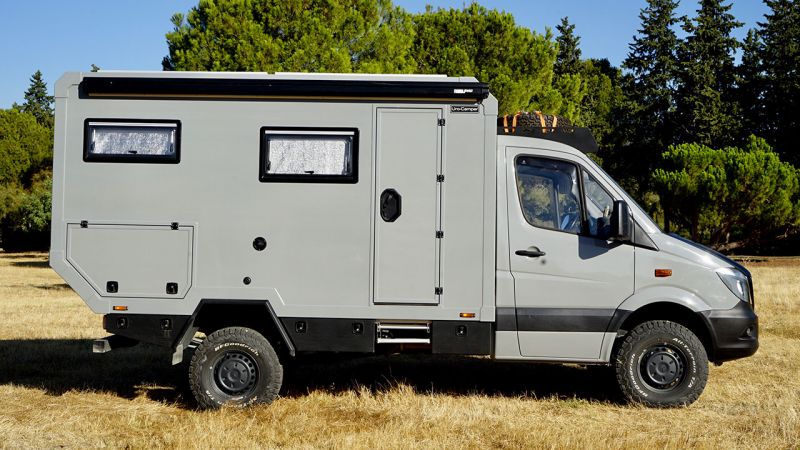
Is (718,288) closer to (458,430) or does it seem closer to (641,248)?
(641,248)

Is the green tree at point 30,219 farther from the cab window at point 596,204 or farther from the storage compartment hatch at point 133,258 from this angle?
the cab window at point 596,204

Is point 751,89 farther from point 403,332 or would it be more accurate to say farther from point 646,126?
point 403,332

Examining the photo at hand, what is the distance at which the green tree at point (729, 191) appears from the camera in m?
30.9

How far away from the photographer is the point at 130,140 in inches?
290

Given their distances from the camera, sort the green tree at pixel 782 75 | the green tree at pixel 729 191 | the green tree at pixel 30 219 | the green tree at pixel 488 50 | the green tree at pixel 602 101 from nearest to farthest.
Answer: the green tree at pixel 488 50
the green tree at pixel 729 191
the green tree at pixel 30 219
the green tree at pixel 782 75
the green tree at pixel 602 101

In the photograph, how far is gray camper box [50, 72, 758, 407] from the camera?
7.23m

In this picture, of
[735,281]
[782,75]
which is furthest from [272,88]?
[782,75]

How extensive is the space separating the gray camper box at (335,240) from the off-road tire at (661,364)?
2 centimetres

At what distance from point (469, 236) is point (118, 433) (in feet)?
10.9

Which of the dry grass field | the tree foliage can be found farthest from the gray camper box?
the tree foliage

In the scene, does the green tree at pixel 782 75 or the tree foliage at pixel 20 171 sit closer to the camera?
the tree foliage at pixel 20 171

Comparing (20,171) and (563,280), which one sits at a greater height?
(20,171)

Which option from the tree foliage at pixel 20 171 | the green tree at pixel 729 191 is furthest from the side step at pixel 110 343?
the tree foliage at pixel 20 171

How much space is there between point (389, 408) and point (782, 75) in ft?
159
